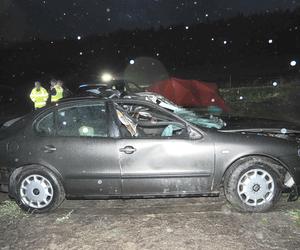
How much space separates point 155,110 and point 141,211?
1353 millimetres

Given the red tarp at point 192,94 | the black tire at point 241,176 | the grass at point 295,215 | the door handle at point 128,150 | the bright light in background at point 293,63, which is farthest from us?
the bright light in background at point 293,63

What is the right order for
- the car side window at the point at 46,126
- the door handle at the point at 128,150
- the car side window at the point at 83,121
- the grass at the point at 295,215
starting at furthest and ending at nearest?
the car side window at the point at 46,126 → the car side window at the point at 83,121 → the door handle at the point at 128,150 → the grass at the point at 295,215

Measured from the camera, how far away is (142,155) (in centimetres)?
539

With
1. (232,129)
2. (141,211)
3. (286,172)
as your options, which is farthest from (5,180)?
(286,172)

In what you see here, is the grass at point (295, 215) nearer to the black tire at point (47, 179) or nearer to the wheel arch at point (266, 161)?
the wheel arch at point (266, 161)

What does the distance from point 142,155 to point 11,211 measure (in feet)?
6.55

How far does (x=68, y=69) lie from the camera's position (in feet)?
144

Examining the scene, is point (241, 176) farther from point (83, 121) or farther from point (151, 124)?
point (83, 121)

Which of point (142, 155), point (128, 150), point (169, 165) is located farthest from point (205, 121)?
point (128, 150)

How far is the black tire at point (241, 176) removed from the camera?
528cm

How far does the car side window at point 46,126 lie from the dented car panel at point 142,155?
19 mm

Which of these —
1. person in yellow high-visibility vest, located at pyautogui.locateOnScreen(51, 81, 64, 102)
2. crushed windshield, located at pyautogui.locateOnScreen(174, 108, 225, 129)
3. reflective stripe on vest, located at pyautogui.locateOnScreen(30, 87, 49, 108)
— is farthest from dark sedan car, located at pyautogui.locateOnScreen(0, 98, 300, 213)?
reflective stripe on vest, located at pyautogui.locateOnScreen(30, 87, 49, 108)

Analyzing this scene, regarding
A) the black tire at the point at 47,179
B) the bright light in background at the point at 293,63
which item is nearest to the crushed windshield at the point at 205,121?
the black tire at the point at 47,179

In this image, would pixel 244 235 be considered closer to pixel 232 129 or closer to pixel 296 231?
pixel 296 231
